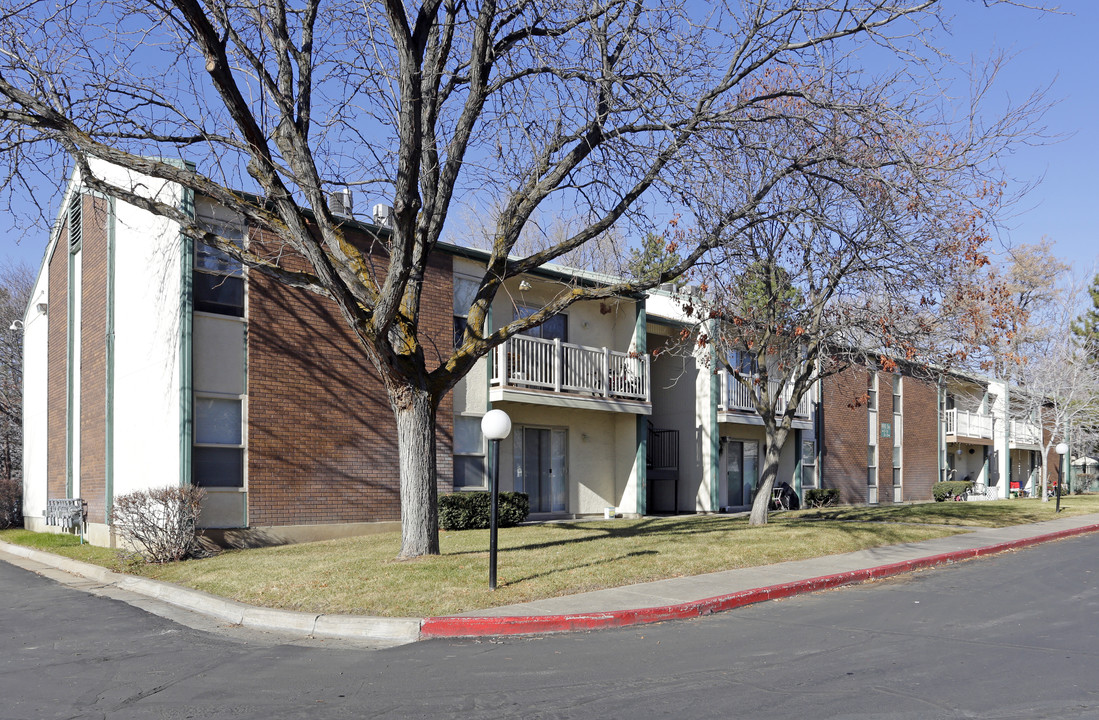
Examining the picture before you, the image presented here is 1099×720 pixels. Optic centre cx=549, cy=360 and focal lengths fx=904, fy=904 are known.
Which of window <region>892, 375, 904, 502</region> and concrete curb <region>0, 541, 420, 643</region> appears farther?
window <region>892, 375, 904, 502</region>

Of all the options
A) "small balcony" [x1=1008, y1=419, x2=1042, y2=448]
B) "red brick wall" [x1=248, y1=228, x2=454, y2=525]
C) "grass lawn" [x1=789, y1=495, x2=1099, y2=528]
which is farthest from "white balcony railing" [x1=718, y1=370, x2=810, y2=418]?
"small balcony" [x1=1008, y1=419, x2=1042, y2=448]

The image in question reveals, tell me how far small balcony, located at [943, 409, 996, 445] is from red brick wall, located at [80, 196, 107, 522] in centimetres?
3440

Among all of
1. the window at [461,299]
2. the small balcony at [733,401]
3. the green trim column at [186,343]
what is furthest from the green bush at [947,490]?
the green trim column at [186,343]

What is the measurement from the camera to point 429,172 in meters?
12.0

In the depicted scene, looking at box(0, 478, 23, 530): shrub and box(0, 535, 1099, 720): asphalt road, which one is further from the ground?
box(0, 535, 1099, 720): asphalt road

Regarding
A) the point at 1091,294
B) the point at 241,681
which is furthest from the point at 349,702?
the point at 1091,294

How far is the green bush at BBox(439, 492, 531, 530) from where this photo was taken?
18.1 m

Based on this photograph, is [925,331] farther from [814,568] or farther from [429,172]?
[429,172]

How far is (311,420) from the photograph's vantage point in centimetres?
1716

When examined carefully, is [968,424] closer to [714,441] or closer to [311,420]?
[714,441]

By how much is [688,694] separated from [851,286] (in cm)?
1256

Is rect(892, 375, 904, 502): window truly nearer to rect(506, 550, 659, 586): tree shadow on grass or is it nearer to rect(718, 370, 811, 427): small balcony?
rect(718, 370, 811, 427): small balcony

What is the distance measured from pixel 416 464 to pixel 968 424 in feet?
121

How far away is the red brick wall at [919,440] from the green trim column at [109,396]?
2951cm
